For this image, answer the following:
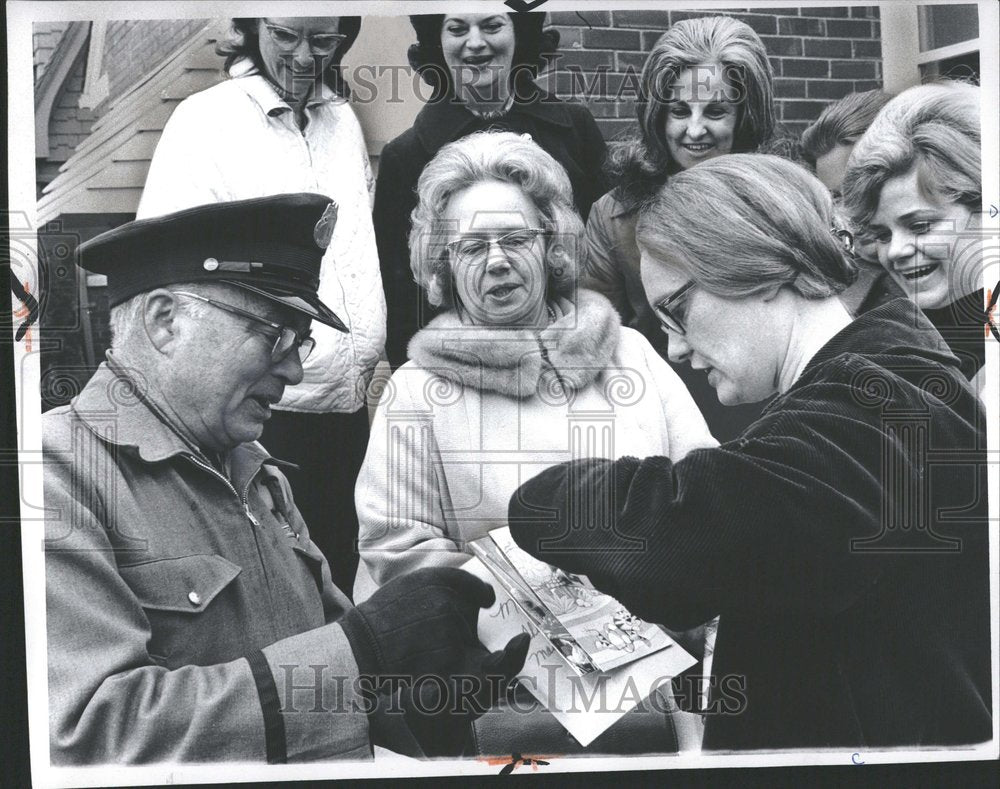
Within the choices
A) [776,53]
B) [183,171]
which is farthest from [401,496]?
[776,53]

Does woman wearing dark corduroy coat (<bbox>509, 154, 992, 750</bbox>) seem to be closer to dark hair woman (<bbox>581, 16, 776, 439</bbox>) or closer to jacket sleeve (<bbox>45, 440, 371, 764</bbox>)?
dark hair woman (<bbox>581, 16, 776, 439</bbox>)

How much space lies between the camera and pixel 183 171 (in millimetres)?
4102

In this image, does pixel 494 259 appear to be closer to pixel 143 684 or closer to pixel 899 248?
pixel 899 248

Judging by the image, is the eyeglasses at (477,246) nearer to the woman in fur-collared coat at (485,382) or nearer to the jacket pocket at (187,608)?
the woman in fur-collared coat at (485,382)

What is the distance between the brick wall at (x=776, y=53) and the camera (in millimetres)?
4254

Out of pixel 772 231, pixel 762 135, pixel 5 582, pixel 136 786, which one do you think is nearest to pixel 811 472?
pixel 772 231

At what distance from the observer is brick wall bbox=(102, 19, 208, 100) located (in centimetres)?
414

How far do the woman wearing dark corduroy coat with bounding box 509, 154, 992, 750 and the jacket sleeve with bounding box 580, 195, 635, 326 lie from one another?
117 mm

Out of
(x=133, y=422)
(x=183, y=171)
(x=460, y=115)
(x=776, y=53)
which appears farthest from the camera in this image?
(x=776, y=53)

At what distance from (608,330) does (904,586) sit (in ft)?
5.10

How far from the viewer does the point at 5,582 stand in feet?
13.6

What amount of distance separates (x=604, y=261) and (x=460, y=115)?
2.66 feet

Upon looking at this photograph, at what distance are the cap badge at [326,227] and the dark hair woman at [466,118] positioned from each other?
17 centimetres

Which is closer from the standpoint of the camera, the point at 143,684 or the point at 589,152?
the point at 143,684
